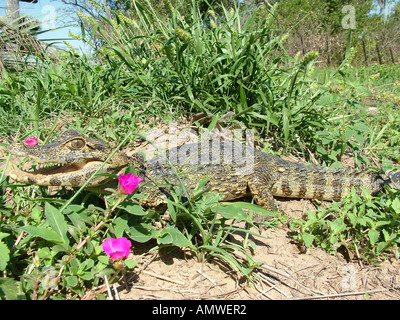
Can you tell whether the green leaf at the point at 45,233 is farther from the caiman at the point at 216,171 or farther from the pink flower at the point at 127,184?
the caiman at the point at 216,171

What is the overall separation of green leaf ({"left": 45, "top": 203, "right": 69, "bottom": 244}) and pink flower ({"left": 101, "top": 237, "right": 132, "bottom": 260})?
324 mm

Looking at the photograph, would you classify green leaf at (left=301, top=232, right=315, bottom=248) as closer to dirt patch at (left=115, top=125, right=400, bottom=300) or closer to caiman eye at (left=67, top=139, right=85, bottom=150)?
dirt patch at (left=115, top=125, right=400, bottom=300)

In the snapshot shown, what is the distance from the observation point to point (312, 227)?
229cm

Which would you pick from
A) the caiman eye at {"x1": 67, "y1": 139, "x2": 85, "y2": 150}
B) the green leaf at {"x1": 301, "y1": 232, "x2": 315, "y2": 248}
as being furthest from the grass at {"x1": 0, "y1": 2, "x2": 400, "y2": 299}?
the caiman eye at {"x1": 67, "y1": 139, "x2": 85, "y2": 150}

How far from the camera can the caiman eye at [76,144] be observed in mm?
2182

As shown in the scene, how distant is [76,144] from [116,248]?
1.16m

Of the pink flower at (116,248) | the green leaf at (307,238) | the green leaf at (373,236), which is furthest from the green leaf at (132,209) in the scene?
the green leaf at (373,236)

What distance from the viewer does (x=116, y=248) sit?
1.38 meters

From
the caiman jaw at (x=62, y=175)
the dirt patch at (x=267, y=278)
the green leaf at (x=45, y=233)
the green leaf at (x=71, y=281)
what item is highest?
the caiman jaw at (x=62, y=175)

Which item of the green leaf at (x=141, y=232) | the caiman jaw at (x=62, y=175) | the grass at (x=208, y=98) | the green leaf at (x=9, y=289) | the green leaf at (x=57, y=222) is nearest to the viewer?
the green leaf at (x=9, y=289)

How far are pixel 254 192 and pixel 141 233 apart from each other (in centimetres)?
150

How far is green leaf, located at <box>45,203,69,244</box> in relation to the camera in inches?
61.5

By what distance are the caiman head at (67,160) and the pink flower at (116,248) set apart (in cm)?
72

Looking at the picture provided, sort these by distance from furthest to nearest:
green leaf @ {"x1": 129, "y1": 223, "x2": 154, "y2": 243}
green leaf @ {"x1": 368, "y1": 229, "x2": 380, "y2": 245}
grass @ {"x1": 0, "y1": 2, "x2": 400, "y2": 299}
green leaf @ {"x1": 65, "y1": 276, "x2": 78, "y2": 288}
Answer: grass @ {"x1": 0, "y1": 2, "x2": 400, "y2": 299} → green leaf @ {"x1": 368, "y1": 229, "x2": 380, "y2": 245} → green leaf @ {"x1": 129, "y1": 223, "x2": 154, "y2": 243} → green leaf @ {"x1": 65, "y1": 276, "x2": 78, "y2": 288}
